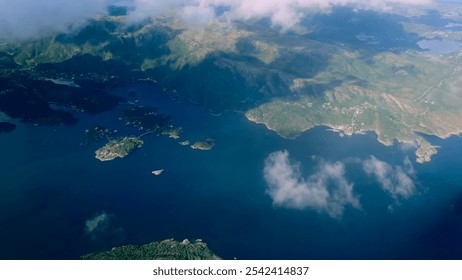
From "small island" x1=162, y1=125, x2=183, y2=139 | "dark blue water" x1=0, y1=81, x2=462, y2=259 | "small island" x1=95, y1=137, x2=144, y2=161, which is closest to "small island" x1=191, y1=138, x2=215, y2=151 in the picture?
"dark blue water" x1=0, y1=81, x2=462, y2=259

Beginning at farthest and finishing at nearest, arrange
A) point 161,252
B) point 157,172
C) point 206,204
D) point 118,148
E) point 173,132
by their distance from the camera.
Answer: point 173,132 < point 118,148 < point 157,172 < point 206,204 < point 161,252

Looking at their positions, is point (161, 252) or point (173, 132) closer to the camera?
point (161, 252)

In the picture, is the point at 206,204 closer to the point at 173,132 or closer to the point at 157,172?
the point at 157,172

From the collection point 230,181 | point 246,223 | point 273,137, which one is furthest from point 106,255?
point 273,137

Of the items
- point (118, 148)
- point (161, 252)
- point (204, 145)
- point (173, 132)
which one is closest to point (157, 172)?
point (118, 148)

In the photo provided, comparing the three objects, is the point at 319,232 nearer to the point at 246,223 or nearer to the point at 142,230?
the point at 246,223

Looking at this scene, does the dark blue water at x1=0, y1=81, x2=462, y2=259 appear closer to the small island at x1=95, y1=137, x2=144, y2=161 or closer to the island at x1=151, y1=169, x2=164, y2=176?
the island at x1=151, y1=169, x2=164, y2=176
